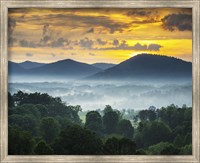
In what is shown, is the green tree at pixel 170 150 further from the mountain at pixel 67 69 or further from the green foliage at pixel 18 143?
the green foliage at pixel 18 143

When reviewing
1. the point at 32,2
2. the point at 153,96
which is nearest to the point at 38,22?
the point at 32,2

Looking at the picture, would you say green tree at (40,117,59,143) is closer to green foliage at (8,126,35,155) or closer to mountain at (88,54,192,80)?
green foliage at (8,126,35,155)

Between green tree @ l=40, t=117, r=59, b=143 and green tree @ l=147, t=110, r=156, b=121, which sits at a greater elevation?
green tree @ l=147, t=110, r=156, b=121

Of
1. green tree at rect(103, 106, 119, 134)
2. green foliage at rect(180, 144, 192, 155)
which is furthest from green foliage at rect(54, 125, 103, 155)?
green foliage at rect(180, 144, 192, 155)

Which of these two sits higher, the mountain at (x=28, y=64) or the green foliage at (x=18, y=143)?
the mountain at (x=28, y=64)

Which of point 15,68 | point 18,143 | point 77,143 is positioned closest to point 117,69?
point 77,143

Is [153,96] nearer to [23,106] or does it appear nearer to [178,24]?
[178,24]

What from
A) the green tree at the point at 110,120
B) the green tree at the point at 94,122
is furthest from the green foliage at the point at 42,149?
the green tree at the point at 110,120
